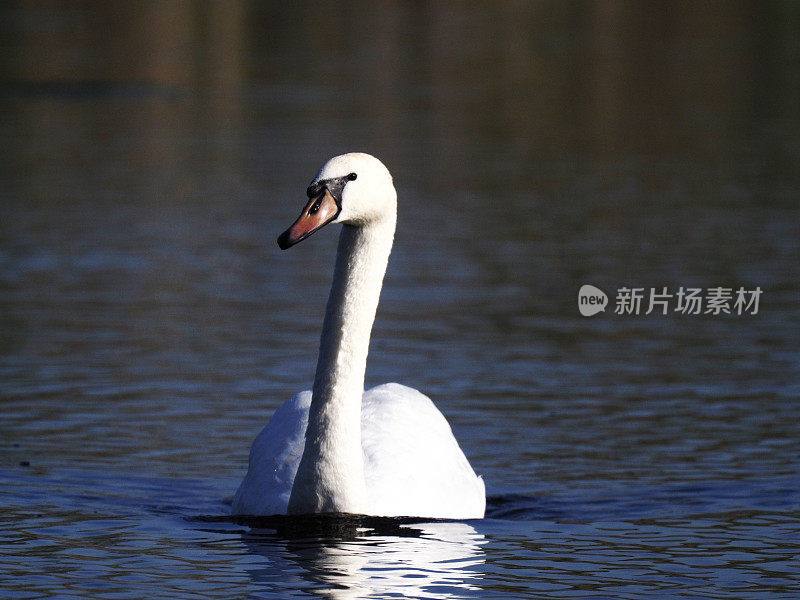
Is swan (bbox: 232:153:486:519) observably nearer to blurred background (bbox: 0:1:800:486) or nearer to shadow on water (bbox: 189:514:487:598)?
shadow on water (bbox: 189:514:487:598)

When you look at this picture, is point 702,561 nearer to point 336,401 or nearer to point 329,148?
point 336,401

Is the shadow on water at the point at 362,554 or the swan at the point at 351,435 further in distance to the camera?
the swan at the point at 351,435

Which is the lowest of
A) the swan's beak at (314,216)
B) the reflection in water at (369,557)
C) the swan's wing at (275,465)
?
the reflection in water at (369,557)

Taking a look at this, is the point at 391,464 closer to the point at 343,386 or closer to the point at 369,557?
the point at 343,386

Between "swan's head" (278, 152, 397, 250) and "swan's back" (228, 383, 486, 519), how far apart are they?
1.45m

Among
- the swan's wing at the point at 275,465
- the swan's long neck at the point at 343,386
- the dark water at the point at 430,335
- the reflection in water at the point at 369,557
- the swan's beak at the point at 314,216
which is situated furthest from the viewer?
the swan's wing at the point at 275,465

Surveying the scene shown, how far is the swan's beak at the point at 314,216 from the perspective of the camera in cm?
909

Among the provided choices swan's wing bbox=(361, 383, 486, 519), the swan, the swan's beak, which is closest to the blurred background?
swan's wing bbox=(361, 383, 486, 519)

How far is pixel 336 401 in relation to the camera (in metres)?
9.73

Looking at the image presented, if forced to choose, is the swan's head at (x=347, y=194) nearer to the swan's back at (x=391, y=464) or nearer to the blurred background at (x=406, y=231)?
the swan's back at (x=391, y=464)

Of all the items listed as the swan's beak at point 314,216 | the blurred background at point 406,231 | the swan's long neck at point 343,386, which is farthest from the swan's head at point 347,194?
the blurred background at point 406,231

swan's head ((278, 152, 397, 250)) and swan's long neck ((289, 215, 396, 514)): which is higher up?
swan's head ((278, 152, 397, 250))

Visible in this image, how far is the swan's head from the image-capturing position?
30.5 ft

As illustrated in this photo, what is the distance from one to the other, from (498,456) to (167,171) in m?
18.0
